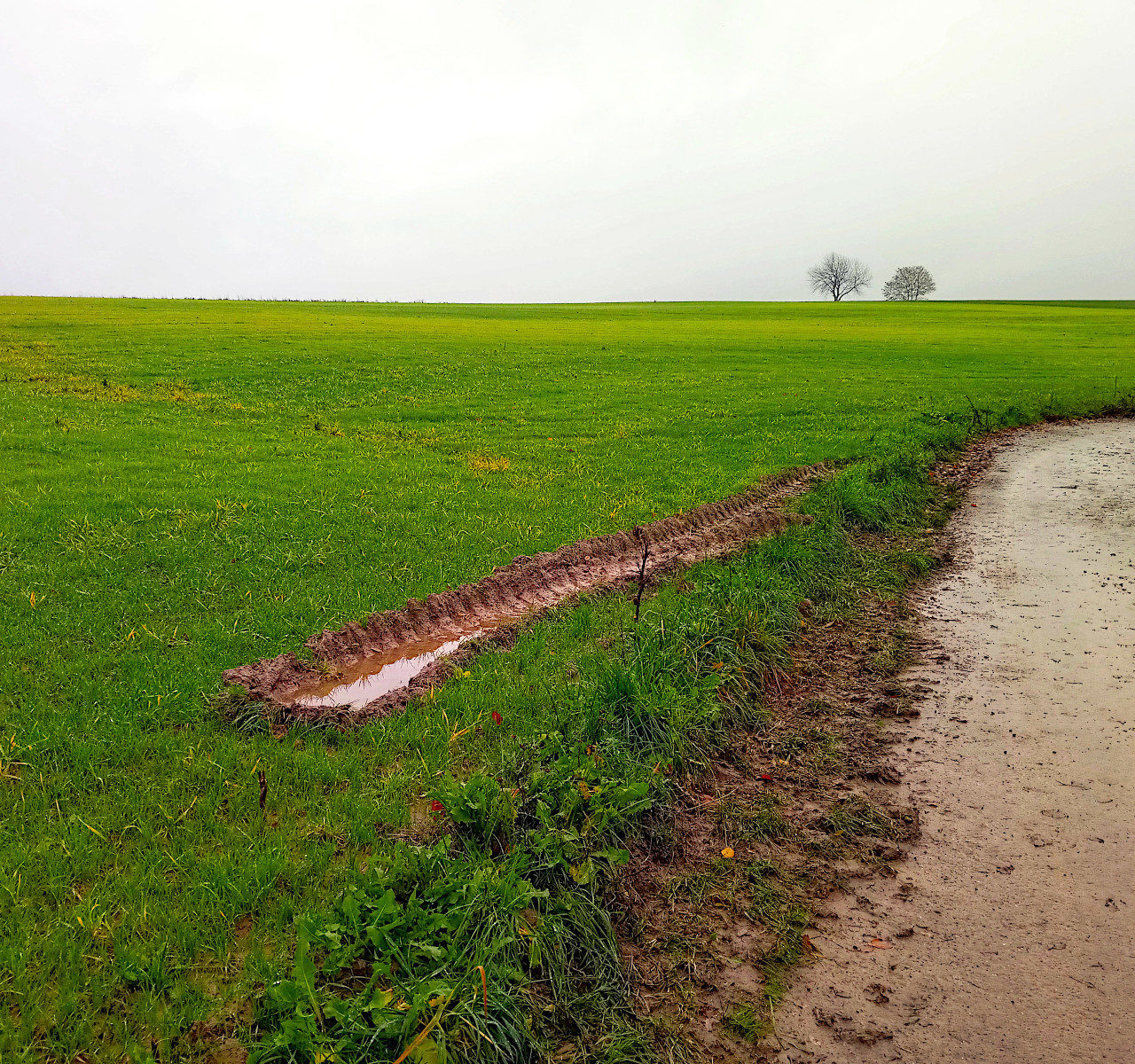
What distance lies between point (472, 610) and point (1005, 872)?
5.45 m

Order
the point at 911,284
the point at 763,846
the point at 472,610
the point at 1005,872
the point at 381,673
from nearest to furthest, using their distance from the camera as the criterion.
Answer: the point at 1005,872
the point at 763,846
the point at 381,673
the point at 472,610
the point at 911,284

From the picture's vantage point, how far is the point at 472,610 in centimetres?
851

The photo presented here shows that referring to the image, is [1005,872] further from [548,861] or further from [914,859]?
[548,861]

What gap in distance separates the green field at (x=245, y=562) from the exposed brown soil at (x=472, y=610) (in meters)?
0.36

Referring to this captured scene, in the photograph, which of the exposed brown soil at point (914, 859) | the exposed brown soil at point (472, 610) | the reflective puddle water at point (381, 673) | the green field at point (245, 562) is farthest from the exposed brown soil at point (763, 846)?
the reflective puddle water at point (381, 673)

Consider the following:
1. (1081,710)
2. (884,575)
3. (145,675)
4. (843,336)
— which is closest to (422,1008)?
(145,675)

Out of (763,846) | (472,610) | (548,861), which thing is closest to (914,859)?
(763,846)

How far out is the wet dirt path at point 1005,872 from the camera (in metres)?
3.77

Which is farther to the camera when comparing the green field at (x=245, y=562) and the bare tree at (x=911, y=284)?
the bare tree at (x=911, y=284)

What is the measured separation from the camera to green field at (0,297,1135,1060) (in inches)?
158

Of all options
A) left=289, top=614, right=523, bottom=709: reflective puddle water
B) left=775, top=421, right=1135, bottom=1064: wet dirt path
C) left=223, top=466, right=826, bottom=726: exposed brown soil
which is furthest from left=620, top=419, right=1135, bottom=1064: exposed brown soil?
left=289, top=614, right=523, bottom=709: reflective puddle water

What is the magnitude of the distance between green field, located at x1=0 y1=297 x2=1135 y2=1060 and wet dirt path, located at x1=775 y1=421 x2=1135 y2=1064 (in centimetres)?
268

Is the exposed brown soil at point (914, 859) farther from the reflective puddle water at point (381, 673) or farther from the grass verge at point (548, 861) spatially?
the reflective puddle water at point (381, 673)

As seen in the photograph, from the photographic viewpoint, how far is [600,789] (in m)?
4.99
